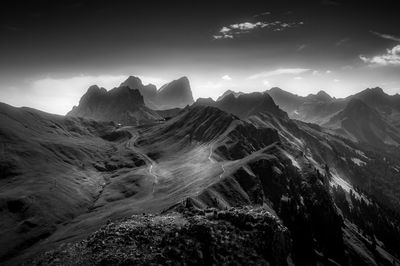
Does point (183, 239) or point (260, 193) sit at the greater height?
point (183, 239)

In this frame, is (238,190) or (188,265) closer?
(188,265)

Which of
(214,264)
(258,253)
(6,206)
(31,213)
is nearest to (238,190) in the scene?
(258,253)

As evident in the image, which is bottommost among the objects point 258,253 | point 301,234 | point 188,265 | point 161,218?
point 301,234

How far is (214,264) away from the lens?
85688 millimetres

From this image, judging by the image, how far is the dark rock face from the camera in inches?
3150

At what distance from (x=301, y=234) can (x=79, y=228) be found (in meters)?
122

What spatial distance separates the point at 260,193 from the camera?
189 metres

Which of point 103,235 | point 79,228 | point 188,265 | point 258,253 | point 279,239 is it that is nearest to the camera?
point 188,265

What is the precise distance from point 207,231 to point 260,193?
102m

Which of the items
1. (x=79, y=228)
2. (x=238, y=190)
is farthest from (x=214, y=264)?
(x=79, y=228)

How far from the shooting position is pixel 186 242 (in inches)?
3408

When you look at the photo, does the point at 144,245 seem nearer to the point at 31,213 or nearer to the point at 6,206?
the point at 31,213

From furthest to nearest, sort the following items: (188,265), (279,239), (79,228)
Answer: (79,228) < (279,239) < (188,265)

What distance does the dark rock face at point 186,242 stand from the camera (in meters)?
80.0
